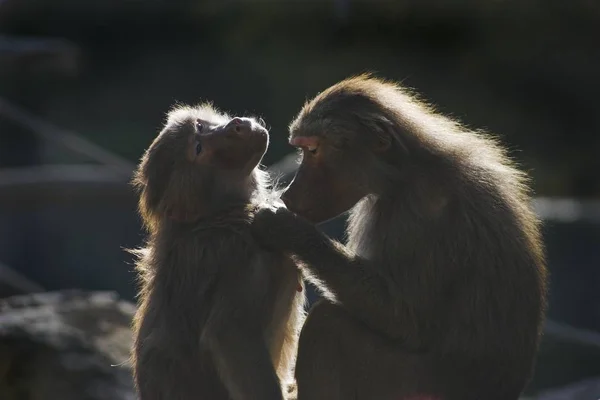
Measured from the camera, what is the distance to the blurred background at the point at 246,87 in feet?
34.7

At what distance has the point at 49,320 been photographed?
242 inches

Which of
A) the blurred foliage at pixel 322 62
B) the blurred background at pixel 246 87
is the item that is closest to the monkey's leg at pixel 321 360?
the blurred background at pixel 246 87

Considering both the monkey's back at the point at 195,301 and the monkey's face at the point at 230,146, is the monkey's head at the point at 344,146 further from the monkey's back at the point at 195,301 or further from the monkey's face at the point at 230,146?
the monkey's back at the point at 195,301

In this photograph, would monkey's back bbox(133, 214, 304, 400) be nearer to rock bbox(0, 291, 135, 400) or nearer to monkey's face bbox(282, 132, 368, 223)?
monkey's face bbox(282, 132, 368, 223)

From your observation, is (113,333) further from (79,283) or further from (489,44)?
(489,44)

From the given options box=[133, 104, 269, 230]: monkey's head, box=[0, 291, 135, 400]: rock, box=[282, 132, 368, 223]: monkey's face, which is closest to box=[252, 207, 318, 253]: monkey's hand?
box=[282, 132, 368, 223]: monkey's face

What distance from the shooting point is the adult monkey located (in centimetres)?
421

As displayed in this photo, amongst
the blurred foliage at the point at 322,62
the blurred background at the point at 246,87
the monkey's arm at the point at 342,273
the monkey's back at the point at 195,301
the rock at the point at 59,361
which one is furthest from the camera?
the blurred foliage at the point at 322,62

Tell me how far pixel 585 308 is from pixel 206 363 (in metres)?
5.30

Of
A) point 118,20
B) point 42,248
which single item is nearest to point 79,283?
point 42,248

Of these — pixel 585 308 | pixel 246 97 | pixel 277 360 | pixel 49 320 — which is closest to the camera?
pixel 277 360

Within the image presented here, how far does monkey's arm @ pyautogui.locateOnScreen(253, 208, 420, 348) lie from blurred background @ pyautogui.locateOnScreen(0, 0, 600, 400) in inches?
188

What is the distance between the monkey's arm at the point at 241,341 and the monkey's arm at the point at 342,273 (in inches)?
8.2

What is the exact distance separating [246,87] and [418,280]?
1198 centimetres
